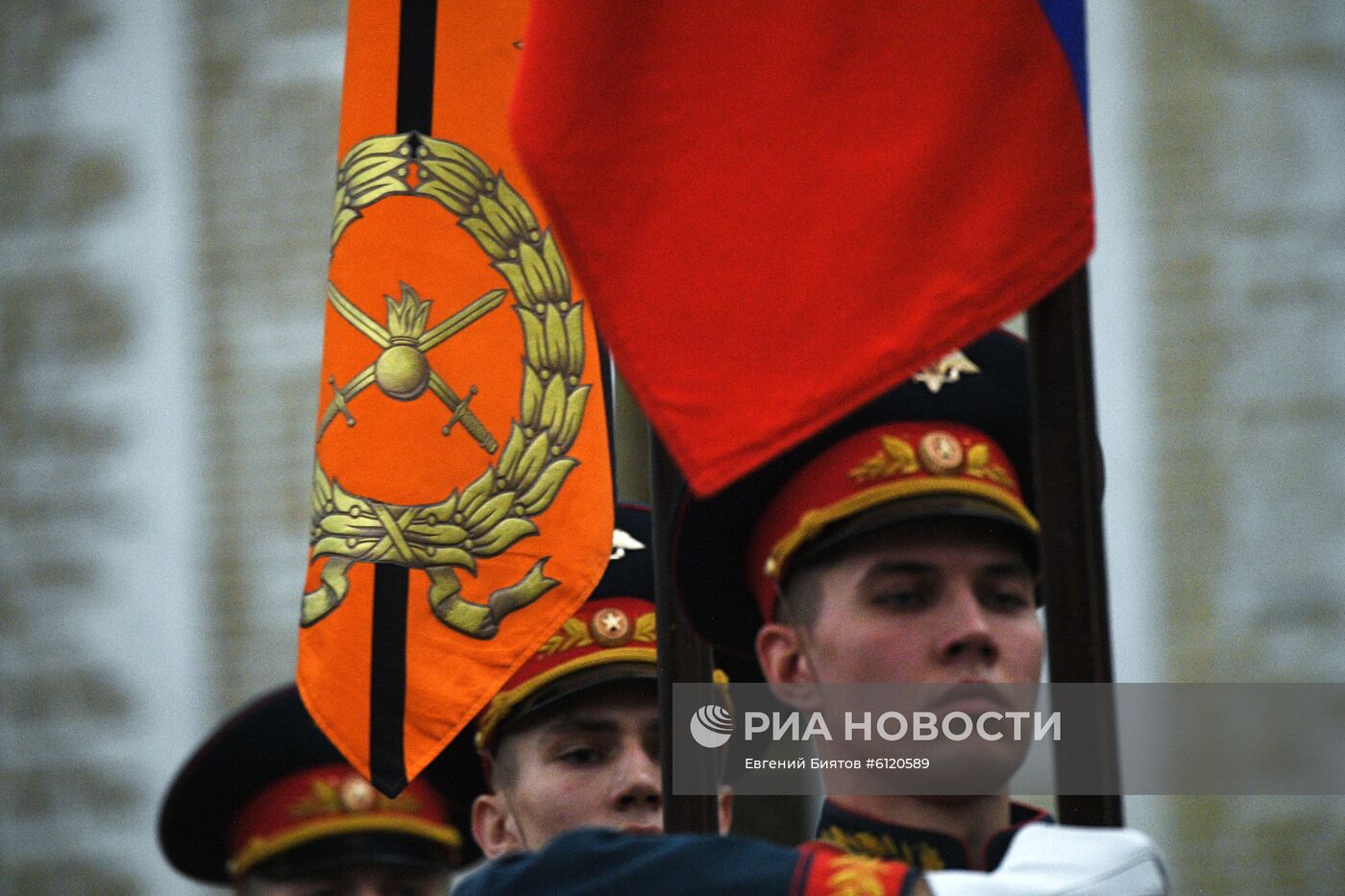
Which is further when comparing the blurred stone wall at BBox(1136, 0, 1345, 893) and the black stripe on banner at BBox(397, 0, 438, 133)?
the blurred stone wall at BBox(1136, 0, 1345, 893)

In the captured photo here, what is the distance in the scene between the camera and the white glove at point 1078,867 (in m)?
2.03

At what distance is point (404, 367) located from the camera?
11.8 ft

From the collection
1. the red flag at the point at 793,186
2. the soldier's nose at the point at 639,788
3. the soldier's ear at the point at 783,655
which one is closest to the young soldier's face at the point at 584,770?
the soldier's nose at the point at 639,788

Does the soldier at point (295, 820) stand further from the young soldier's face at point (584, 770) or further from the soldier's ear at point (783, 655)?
the soldier's ear at point (783, 655)

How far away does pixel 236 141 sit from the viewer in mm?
9758

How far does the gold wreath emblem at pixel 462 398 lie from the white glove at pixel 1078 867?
162cm

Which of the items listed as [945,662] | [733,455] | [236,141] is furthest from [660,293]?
[236,141]

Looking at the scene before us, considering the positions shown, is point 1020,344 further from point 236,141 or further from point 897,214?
point 236,141

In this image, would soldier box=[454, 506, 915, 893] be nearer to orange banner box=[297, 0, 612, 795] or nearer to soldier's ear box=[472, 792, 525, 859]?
soldier's ear box=[472, 792, 525, 859]

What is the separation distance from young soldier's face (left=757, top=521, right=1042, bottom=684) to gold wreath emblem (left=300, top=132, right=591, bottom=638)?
85cm

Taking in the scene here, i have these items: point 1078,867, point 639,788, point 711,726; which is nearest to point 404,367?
point 639,788

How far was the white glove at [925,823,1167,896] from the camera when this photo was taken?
79.8 inches
